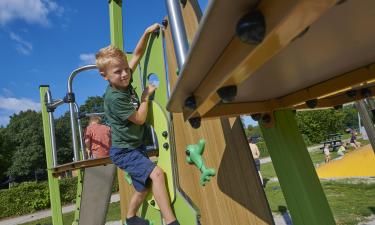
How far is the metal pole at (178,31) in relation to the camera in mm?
707

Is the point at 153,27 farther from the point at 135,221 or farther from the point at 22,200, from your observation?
the point at 22,200

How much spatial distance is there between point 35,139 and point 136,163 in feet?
137

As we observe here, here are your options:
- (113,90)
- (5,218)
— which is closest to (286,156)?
(113,90)

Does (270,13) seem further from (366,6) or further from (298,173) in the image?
(298,173)

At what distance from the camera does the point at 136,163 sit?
5.44 ft

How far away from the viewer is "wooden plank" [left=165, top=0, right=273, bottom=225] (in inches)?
58.4

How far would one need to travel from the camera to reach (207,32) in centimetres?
47

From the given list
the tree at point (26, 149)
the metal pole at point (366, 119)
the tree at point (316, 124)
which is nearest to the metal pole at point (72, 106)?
the metal pole at point (366, 119)

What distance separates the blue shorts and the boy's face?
344mm

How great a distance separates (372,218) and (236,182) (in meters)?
3.11

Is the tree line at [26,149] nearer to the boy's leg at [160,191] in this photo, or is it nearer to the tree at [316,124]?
the tree at [316,124]

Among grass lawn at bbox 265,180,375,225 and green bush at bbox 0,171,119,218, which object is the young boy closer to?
grass lawn at bbox 265,180,375,225

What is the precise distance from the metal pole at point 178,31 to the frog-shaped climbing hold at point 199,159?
3.08 ft

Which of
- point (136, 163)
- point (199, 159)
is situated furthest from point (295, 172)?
point (136, 163)
